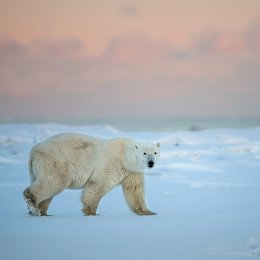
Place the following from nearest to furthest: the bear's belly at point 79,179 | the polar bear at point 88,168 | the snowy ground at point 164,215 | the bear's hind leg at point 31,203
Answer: the snowy ground at point 164,215
the bear's hind leg at point 31,203
the polar bear at point 88,168
the bear's belly at point 79,179

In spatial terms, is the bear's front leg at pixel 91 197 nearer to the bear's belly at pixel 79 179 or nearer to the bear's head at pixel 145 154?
the bear's belly at pixel 79 179

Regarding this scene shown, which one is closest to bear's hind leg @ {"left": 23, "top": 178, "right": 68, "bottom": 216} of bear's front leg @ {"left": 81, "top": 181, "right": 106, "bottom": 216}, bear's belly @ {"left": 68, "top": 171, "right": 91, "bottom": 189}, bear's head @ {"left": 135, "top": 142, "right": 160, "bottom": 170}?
bear's belly @ {"left": 68, "top": 171, "right": 91, "bottom": 189}

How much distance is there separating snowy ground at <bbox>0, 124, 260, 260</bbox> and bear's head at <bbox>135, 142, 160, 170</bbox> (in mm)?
609

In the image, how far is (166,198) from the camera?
10.0 m

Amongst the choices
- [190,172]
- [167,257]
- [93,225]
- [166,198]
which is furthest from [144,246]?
[190,172]

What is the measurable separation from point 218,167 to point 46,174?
1066 cm

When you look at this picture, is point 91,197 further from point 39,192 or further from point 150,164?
point 150,164

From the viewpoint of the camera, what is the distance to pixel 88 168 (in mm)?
6105

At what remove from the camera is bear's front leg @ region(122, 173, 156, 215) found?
241 inches

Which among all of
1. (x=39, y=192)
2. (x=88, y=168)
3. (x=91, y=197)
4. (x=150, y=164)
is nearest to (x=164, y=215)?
(x=150, y=164)

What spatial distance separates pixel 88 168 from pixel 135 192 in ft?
2.01

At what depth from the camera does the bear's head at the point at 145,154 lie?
5967 millimetres

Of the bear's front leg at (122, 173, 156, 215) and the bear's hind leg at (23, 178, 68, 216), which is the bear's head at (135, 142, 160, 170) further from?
the bear's hind leg at (23, 178, 68, 216)

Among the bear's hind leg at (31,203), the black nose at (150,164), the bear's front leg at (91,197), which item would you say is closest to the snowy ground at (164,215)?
the bear's front leg at (91,197)
